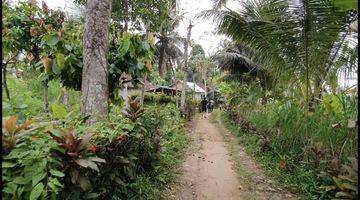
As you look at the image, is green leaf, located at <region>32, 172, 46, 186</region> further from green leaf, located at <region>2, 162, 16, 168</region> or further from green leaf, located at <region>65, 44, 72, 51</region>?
green leaf, located at <region>65, 44, 72, 51</region>

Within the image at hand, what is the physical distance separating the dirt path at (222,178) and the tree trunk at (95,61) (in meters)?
1.69

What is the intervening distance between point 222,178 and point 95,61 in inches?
114

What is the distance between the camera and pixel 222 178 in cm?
559

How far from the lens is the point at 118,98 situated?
5.32 meters

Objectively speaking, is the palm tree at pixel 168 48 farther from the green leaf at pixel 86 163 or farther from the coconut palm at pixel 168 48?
the green leaf at pixel 86 163

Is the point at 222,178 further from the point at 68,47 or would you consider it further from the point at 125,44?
the point at 68,47

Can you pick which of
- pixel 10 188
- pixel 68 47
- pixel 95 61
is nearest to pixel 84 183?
pixel 10 188

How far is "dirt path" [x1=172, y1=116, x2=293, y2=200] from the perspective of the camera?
471 centimetres

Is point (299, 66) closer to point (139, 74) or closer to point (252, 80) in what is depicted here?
point (139, 74)

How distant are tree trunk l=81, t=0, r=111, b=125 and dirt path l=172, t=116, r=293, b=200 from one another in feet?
5.55

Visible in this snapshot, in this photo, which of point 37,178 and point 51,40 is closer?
point 37,178

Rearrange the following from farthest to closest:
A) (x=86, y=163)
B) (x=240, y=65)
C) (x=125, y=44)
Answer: (x=240, y=65), (x=125, y=44), (x=86, y=163)

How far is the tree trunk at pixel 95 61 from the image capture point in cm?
429

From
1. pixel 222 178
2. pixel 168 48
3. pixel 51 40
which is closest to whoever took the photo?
pixel 51 40
